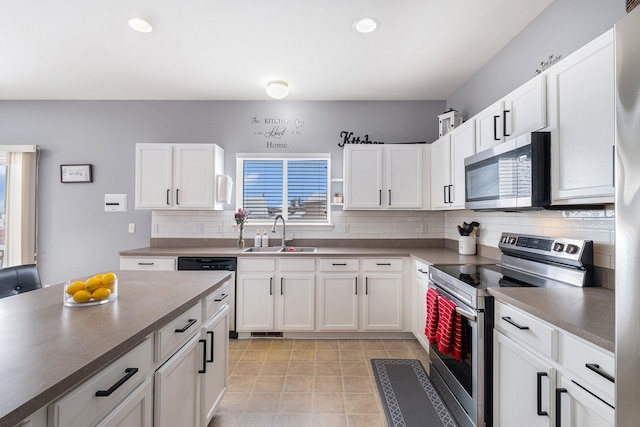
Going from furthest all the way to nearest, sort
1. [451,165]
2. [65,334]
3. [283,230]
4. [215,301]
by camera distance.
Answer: [283,230]
[451,165]
[215,301]
[65,334]

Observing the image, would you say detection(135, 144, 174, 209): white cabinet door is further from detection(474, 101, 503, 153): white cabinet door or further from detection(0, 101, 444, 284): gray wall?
detection(474, 101, 503, 153): white cabinet door

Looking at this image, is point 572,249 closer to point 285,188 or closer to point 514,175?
point 514,175

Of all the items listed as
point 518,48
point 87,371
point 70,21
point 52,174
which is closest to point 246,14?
point 70,21

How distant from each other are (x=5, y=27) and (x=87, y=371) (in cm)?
305

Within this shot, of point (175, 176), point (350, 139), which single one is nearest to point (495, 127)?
point (350, 139)

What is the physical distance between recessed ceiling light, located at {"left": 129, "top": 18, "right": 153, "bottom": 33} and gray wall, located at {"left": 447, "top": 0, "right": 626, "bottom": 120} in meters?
2.60

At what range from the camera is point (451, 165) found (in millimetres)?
→ 2865

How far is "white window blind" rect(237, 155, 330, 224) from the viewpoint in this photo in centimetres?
381

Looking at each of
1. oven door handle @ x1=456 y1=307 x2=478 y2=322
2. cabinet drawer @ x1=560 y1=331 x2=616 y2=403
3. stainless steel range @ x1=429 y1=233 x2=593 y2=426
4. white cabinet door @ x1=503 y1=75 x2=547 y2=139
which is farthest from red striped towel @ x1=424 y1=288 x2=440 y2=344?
white cabinet door @ x1=503 y1=75 x2=547 y2=139

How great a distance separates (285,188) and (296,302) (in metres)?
1.44

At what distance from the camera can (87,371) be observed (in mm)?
766

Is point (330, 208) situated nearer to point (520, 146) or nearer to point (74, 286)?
point (520, 146)

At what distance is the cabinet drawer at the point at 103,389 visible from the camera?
73 centimetres

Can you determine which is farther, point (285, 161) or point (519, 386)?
point (285, 161)
